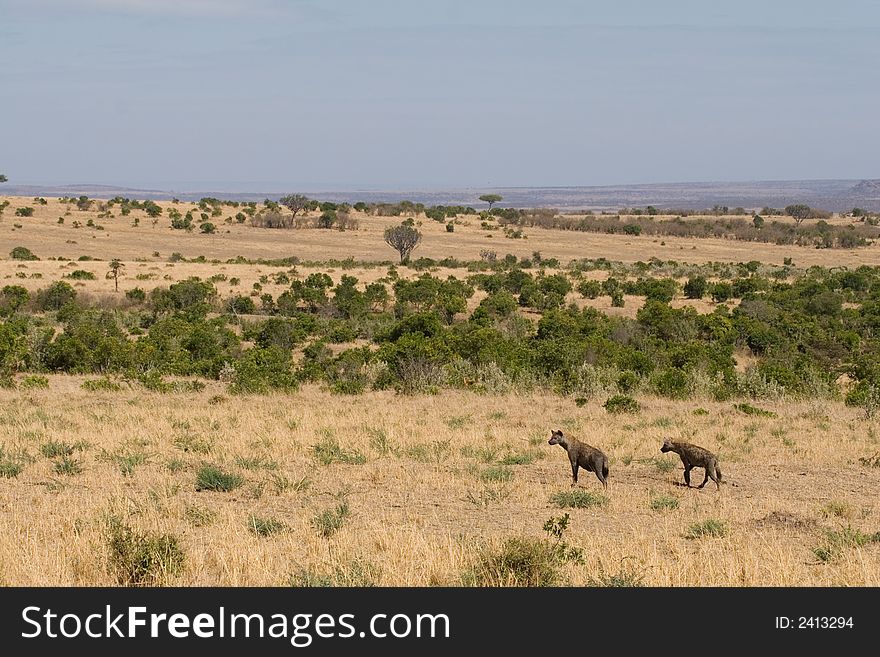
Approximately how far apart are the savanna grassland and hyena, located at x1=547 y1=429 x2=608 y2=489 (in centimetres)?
20

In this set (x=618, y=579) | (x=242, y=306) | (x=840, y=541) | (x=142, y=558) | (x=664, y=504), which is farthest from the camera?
(x=242, y=306)

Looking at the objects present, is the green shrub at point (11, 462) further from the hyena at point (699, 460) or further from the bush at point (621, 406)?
the bush at point (621, 406)

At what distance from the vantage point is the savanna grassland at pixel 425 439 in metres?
7.44

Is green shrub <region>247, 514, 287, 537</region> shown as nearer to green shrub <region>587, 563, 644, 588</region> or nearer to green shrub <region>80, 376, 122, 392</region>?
green shrub <region>587, 563, 644, 588</region>

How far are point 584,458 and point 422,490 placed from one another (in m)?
1.99

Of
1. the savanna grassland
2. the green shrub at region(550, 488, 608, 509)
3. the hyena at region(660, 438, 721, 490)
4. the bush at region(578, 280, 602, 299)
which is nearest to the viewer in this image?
the savanna grassland

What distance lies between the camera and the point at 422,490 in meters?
10.9

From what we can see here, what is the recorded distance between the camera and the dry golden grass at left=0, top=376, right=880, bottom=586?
24.0 feet

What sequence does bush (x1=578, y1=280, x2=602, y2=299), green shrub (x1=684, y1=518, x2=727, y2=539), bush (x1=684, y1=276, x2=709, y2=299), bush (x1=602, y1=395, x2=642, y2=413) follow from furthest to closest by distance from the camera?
bush (x1=684, y1=276, x2=709, y2=299) < bush (x1=578, y1=280, x2=602, y2=299) < bush (x1=602, y1=395, x2=642, y2=413) < green shrub (x1=684, y1=518, x2=727, y2=539)

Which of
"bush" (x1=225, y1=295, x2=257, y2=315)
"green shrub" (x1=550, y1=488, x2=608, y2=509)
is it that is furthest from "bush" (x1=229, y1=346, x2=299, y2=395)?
"bush" (x1=225, y1=295, x2=257, y2=315)

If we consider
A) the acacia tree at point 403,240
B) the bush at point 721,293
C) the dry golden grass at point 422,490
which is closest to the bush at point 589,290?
the bush at point 721,293

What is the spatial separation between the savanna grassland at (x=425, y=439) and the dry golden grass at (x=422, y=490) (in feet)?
0.16

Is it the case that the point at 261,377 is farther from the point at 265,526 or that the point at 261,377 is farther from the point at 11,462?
the point at 265,526

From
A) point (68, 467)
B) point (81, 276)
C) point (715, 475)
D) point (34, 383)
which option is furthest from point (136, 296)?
point (715, 475)
